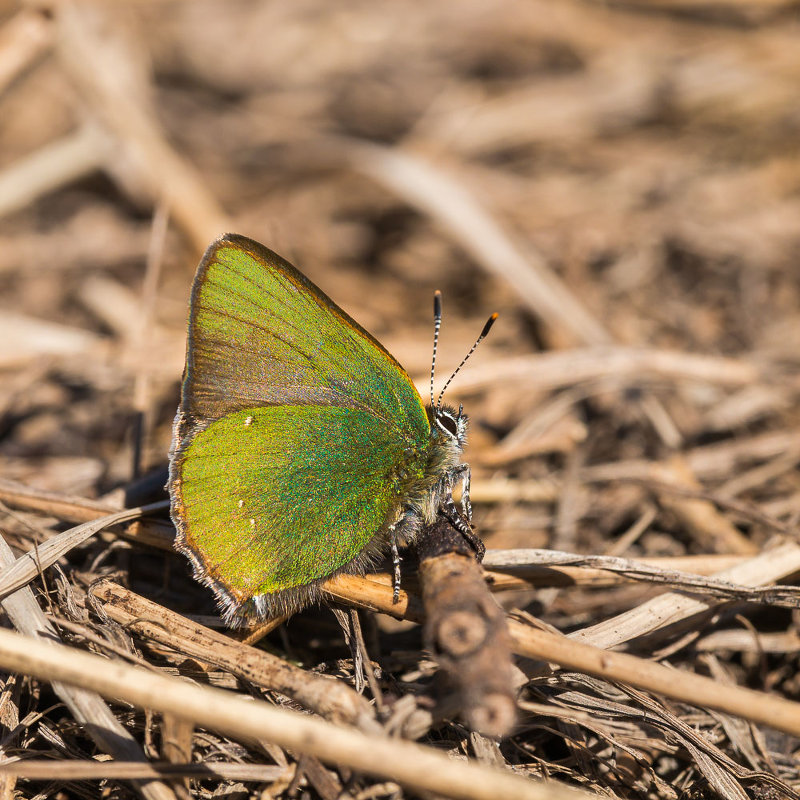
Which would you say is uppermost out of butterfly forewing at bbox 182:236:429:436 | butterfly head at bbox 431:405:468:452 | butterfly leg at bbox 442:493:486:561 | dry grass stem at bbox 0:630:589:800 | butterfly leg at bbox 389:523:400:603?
butterfly forewing at bbox 182:236:429:436

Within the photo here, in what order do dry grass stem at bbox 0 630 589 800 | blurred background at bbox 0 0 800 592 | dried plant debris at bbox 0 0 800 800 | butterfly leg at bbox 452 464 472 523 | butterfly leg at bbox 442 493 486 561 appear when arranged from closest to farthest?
1. dry grass stem at bbox 0 630 589 800
2. dried plant debris at bbox 0 0 800 800
3. butterfly leg at bbox 442 493 486 561
4. butterfly leg at bbox 452 464 472 523
5. blurred background at bbox 0 0 800 592

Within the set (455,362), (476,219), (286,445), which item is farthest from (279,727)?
(476,219)

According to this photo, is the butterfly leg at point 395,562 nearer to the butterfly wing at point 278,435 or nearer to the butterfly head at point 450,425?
the butterfly wing at point 278,435

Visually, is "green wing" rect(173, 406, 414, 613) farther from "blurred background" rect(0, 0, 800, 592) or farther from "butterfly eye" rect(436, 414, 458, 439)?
"blurred background" rect(0, 0, 800, 592)

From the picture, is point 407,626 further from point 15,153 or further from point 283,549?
point 15,153

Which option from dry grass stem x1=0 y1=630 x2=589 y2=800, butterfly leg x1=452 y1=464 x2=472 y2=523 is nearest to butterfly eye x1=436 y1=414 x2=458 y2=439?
butterfly leg x1=452 y1=464 x2=472 y2=523

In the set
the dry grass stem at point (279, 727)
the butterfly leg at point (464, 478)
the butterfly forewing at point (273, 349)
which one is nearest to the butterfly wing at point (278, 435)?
the butterfly forewing at point (273, 349)
